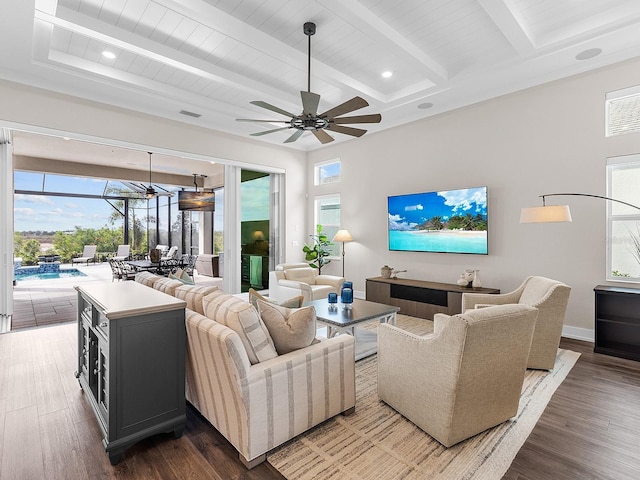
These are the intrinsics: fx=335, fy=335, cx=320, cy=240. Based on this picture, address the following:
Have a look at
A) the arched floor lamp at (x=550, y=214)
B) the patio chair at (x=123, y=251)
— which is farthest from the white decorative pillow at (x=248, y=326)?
the patio chair at (x=123, y=251)

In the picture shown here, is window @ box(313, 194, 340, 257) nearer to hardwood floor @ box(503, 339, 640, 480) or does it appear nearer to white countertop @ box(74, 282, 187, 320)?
hardwood floor @ box(503, 339, 640, 480)

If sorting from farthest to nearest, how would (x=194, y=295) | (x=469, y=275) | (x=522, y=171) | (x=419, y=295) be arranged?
(x=419, y=295), (x=469, y=275), (x=522, y=171), (x=194, y=295)

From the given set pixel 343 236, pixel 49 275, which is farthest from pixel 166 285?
pixel 49 275

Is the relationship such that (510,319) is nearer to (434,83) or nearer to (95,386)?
(95,386)

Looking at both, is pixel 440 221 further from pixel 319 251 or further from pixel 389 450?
pixel 389 450

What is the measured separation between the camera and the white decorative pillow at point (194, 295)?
7.77 ft

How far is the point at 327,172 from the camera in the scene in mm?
7477

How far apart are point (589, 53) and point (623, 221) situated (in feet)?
6.36

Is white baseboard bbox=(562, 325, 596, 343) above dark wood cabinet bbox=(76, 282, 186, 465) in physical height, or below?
below

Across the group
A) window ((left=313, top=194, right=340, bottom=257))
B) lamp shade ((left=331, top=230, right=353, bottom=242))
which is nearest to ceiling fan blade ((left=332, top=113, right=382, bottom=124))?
lamp shade ((left=331, top=230, right=353, bottom=242))

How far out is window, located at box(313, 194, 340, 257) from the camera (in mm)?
7205

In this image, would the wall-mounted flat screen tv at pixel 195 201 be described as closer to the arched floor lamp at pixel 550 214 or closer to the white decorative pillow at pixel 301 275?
the white decorative pillow at pixel 301 275

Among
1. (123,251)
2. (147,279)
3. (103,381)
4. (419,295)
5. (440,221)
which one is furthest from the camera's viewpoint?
(123,251)

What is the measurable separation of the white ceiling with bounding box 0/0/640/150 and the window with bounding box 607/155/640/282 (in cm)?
125
